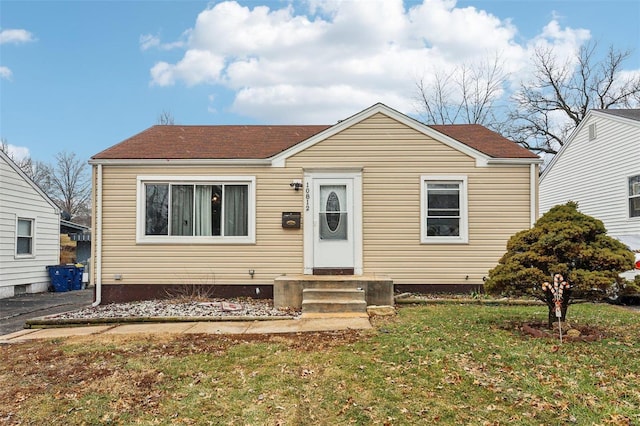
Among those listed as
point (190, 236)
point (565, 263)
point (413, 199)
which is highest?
point (413, 199)

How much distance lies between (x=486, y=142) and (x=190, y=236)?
24.4ft

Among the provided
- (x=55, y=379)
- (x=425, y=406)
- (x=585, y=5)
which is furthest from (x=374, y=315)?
(x=585, y=5)

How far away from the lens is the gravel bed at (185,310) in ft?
25.5

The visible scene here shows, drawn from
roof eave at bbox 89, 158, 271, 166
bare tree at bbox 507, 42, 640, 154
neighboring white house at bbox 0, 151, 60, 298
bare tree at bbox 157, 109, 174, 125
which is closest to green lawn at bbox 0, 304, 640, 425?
roof eave at bbox 89, 158, 271, 166

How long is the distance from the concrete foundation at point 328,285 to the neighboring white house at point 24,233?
10145 millimetres

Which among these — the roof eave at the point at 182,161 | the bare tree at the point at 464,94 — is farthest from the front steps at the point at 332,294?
the bare tree at the point at 464,94

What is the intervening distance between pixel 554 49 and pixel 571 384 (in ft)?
95.0

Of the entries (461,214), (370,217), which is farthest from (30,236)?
(461,214)

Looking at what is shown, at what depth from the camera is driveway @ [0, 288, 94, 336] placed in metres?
8.52

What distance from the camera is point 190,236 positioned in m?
9.47

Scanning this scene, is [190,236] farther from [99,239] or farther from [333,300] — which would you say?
[333,300]

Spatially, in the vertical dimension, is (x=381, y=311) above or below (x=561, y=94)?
below

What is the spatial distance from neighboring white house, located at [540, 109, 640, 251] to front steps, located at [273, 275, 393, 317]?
281 inches

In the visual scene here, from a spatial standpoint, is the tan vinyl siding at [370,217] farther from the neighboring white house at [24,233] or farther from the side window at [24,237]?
the side window at [24,237]
